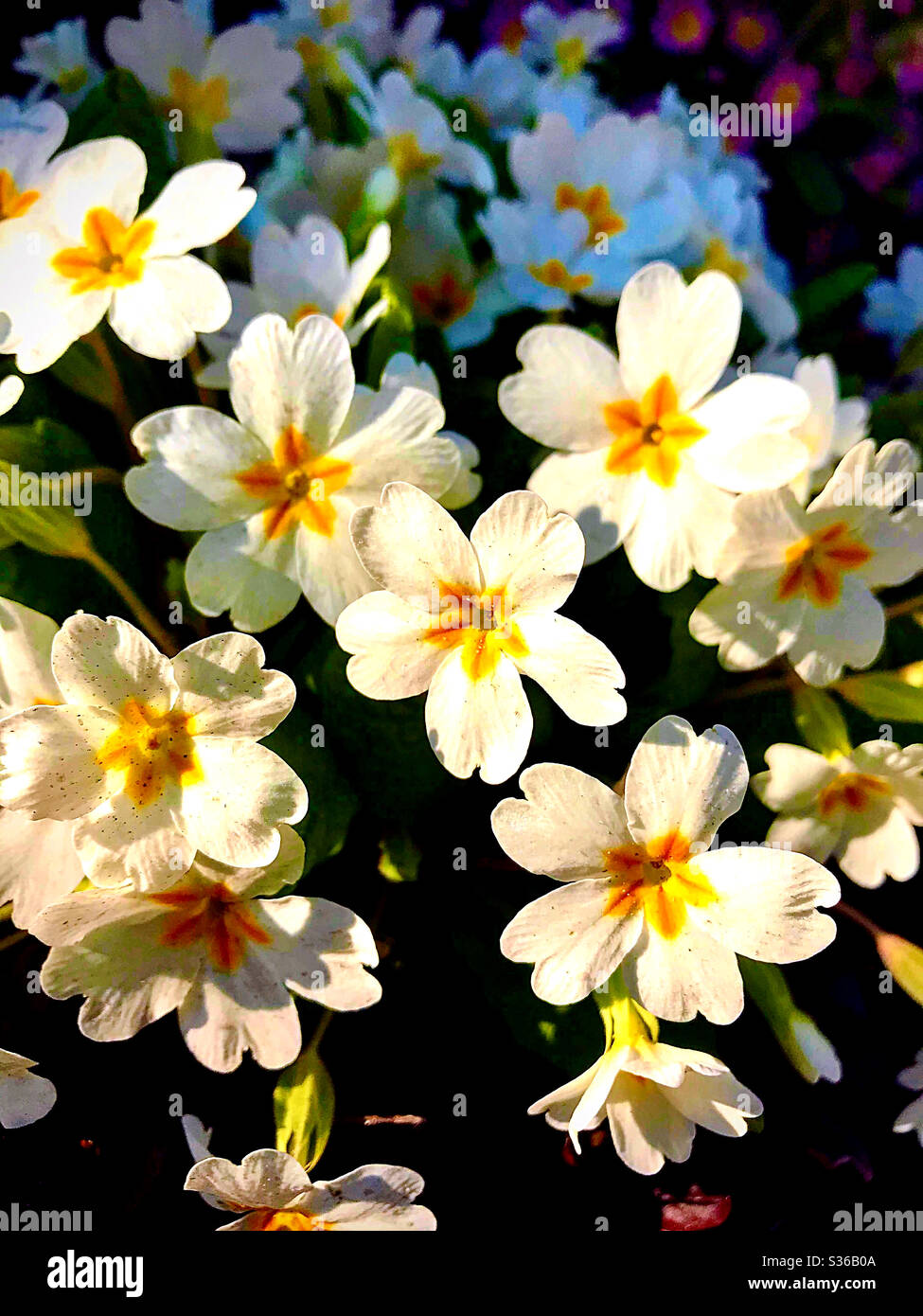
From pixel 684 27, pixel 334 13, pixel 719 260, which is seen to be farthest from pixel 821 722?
pixel 684 27

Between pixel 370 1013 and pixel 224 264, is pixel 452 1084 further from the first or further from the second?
pixel 224 264

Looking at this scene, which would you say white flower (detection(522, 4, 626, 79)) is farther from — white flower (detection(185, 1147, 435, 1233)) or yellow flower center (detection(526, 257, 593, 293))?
white flower (detection(185, 1147, 435, 1233))

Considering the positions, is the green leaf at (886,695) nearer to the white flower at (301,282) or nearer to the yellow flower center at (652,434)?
the yellow flower center at (652,434)

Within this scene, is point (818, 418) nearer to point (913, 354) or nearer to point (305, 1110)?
point (913, 354)

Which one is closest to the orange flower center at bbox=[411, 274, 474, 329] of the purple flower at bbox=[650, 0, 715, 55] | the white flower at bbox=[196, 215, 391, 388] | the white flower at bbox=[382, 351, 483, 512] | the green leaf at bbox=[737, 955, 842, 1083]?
the white flower at bbox=[196, 215, 391, 388]

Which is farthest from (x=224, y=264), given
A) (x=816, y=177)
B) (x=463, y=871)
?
(x=816, y=177)

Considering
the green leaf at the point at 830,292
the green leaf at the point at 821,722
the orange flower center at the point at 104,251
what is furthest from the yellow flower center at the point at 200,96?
the green leaf at the point at 821,722
